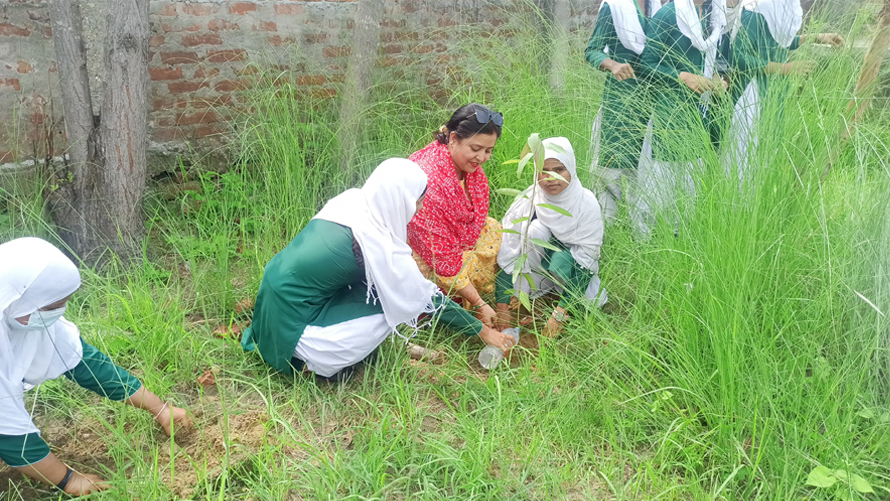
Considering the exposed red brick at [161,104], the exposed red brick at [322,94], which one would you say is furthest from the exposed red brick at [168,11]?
the exposed red brick at [322,94]

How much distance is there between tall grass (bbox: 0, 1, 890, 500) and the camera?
211cm

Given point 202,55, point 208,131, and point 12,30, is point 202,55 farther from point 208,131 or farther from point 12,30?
point 12,30

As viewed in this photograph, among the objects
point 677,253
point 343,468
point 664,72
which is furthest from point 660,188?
point 343,468

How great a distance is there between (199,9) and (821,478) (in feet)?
13.8

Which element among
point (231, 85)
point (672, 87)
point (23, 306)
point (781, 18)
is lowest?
point (23, 306)

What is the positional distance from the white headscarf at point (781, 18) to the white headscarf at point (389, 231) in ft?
7.53

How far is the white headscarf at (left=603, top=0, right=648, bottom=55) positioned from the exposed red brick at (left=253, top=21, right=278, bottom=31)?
2.30 meters

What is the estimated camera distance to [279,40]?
181 inches

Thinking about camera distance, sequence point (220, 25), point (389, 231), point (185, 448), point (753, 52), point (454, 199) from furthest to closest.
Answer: point (220, 25), point (753, 52), point (454, 199), point (389, 231), point (185, 448)

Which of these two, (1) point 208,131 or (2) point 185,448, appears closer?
(2) point 185,448

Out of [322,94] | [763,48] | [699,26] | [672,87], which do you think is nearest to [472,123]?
[672,87]

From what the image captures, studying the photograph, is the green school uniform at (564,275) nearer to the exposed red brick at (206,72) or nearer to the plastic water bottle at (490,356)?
the plastic water bottle at (490,356)

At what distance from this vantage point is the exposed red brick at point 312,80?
15.5 ft

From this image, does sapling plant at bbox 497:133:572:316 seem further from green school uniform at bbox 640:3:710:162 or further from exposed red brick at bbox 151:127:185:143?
exposed red brick at bbox 151:127:185:143
